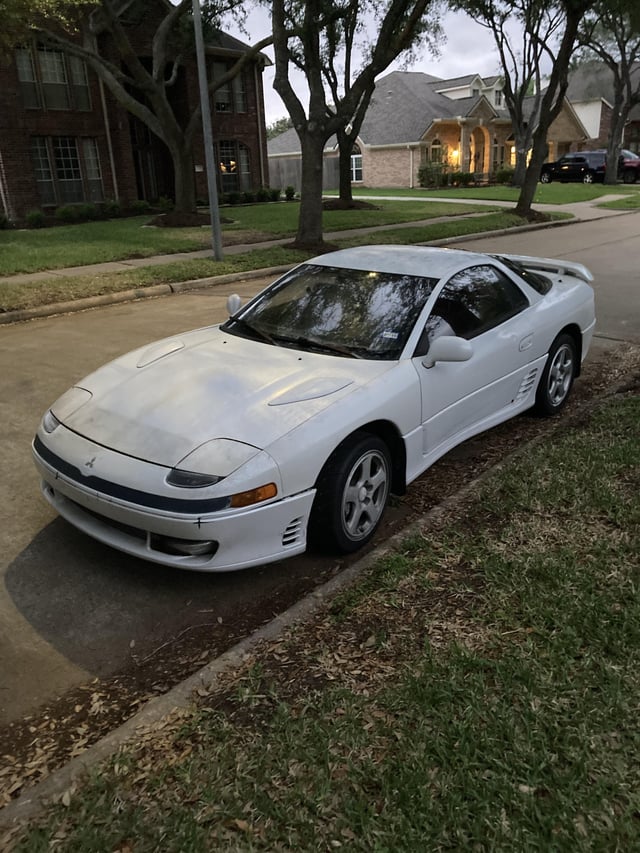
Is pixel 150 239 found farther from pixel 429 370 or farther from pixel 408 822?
pixel 408 822

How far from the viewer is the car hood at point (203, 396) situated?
3.38 m

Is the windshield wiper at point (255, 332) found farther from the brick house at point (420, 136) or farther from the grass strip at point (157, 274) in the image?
the brick house at point (420, 136)

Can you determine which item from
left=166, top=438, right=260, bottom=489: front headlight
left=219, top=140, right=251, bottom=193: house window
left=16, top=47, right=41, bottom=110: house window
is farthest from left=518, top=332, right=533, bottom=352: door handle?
Result: left=219, top=140, right=251, bottom=193: house window

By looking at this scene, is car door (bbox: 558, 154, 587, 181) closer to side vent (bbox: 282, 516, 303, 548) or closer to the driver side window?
the driver side window

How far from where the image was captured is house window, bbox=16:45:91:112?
78.9ft

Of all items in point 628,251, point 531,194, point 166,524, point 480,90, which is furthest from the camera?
point 480,90

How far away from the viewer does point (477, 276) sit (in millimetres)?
4859

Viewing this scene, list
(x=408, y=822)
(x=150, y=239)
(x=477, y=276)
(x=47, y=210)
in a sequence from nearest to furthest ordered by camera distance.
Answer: (x=408, y=822)
(x=477, y=276)
(x=150, y=239)
(x=47, y=210)

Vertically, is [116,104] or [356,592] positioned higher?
[116,104]

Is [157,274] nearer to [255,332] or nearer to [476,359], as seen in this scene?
[255,332]

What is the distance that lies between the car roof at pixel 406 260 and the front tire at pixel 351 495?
142cm

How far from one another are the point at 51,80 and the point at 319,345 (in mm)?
25488

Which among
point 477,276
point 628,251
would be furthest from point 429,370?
point 628,251

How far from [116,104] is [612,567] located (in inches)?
1096
